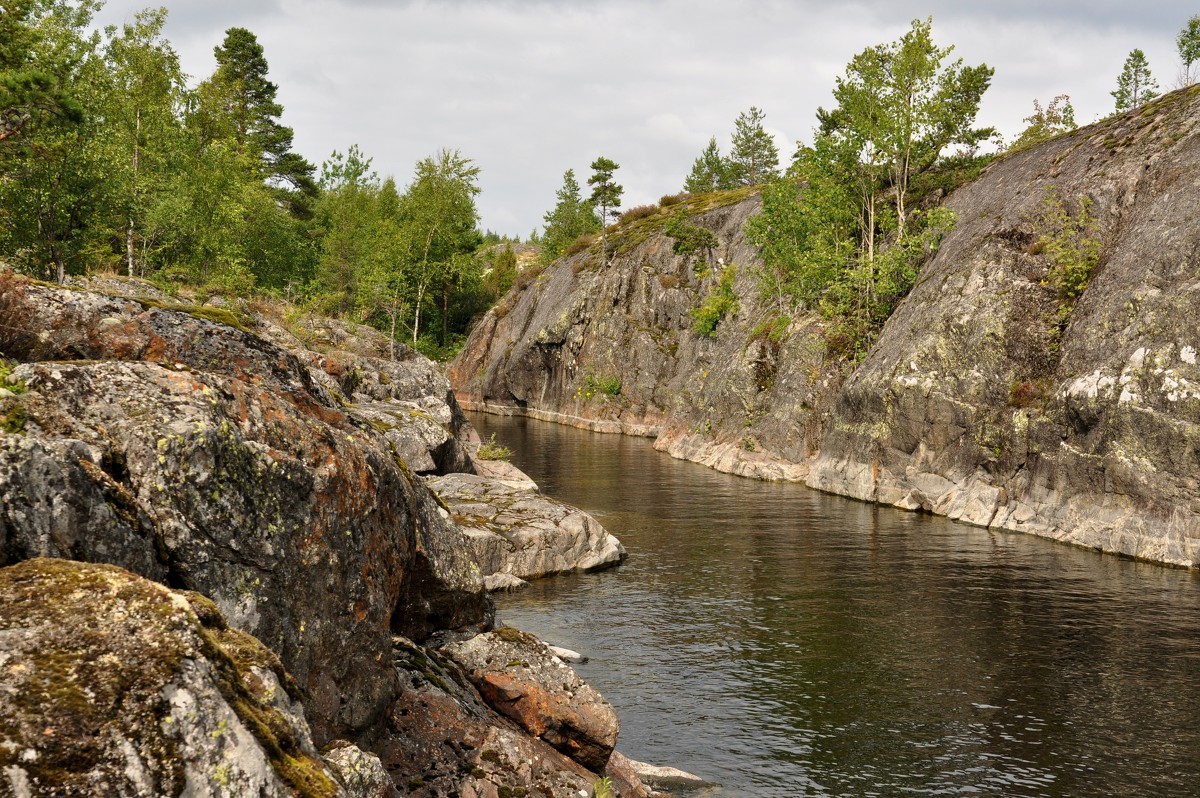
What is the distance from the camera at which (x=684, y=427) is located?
80.1 meters

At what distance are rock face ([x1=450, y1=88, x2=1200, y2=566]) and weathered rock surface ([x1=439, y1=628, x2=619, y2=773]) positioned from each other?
3309cm

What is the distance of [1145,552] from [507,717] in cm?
3467

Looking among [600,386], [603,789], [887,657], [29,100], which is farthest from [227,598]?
[600,386]

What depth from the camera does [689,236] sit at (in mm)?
101000

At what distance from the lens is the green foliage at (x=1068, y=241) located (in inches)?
2008

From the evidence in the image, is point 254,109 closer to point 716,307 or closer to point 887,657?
point 716,307

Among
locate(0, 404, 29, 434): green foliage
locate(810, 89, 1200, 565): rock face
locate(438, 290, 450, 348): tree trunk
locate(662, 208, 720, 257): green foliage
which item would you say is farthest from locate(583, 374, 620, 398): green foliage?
locate(0, 404, 29, 434): green foliage

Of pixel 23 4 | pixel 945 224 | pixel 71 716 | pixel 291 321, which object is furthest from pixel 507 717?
pixel 945 224

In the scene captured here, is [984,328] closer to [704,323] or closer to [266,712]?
[704,323]

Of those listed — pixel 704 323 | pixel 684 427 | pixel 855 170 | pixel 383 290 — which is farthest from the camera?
pixel 383 290

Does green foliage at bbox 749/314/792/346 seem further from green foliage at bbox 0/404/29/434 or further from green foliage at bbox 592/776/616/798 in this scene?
green foliage at bbox 0/404/29/434

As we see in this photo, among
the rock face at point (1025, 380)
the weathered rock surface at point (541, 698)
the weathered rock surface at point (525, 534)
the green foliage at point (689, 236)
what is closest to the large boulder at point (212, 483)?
the weathered rock surface at point (541, 698)

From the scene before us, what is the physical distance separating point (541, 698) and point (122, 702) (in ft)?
31.5

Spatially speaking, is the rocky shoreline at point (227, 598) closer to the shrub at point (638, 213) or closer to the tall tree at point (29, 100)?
the tall tree at point (29, 100)
